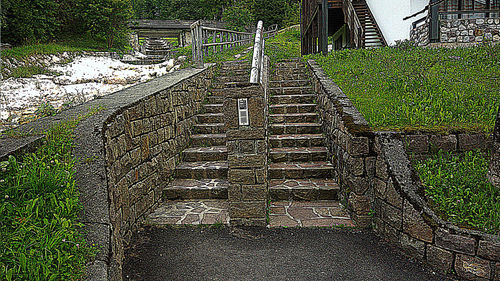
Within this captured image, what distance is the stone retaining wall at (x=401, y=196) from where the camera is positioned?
312 cm

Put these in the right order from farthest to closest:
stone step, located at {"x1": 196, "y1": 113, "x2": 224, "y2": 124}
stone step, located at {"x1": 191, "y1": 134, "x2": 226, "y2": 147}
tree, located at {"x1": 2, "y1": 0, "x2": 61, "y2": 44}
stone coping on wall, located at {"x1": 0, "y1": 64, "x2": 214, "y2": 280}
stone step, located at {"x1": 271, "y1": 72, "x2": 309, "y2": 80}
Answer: tree, located at {"x1": 2, "y1": 0, "x2": 61, "y2": 44} → stone step, located at {"x1": 271, "y1": 72, "x2": 309, "y2": 80} → stone step, located at {"x1": 196, "y1": 113, "x2": 224, "y2": 124} → stone step, located at {"x1": 191, "y1": 134, "x2": 226, "y2": 147} → stone coping on wall, located at {"x1": 0, "y1": 64, "x2": 214, "y2": 280}

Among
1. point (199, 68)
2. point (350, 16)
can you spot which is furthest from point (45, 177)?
point (350, 16)

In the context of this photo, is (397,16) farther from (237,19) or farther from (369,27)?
(237,19)

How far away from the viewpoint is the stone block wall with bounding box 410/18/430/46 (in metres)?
11.0

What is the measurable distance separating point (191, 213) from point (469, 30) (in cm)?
1006

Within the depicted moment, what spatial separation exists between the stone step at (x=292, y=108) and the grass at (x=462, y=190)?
3.25 meters

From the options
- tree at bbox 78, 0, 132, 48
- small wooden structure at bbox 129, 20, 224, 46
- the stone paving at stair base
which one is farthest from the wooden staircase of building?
small wooden structure at bbox 129, 20, 224, 46

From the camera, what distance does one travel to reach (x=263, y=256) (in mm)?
3693

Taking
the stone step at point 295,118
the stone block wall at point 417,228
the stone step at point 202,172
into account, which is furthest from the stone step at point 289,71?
the stone block wall at point 417,228

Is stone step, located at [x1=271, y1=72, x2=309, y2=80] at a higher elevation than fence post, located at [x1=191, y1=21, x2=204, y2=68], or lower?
lower

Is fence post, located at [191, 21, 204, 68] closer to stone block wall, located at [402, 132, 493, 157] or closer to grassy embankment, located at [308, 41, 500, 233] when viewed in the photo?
grassy embankment, located at [308, 41, 500, 233]

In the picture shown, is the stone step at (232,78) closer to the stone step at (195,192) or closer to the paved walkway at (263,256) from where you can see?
the stone step at (195,192)

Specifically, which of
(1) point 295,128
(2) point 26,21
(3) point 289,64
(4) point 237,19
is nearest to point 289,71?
(3) point 289,64

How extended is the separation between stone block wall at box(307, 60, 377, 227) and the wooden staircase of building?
858cm
